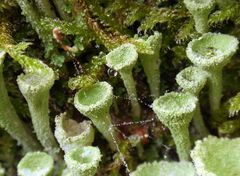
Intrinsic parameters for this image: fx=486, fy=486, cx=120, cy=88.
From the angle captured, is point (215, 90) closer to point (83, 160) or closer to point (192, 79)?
point (192, 79)

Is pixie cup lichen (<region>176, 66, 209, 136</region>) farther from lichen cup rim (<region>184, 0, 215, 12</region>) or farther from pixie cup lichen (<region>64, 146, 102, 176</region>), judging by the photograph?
pixie cup lichen (<region>64, 146, 102, 176</region>)

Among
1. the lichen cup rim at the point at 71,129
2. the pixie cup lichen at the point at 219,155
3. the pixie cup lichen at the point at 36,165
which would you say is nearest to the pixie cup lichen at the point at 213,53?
the pixie cup lichen at the point at 219,155

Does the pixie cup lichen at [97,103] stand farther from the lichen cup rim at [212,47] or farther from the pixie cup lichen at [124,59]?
the lichen cup rim at [212,47]

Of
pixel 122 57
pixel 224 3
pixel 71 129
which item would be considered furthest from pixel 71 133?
pixel 224 3

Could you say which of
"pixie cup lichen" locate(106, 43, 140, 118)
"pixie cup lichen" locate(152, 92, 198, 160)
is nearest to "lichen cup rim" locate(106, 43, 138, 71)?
"pixie cup lichen" locate(106, 43, 140, 118)

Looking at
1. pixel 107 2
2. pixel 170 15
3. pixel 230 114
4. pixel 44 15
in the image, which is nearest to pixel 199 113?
pixel 230 114
